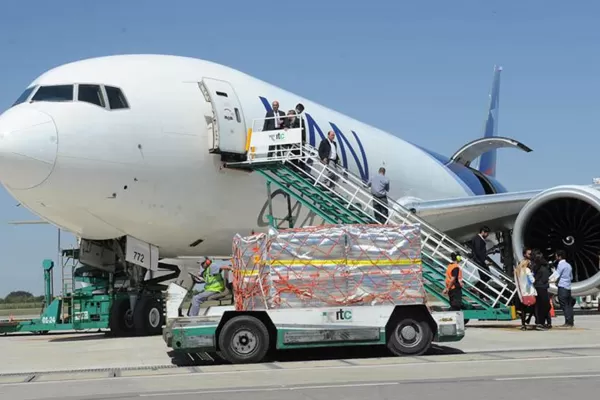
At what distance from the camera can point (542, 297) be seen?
45.7ft

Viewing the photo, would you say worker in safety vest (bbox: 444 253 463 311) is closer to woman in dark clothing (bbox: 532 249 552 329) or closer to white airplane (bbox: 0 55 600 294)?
woman in dark clothing (bbox: 532 249 552 329)

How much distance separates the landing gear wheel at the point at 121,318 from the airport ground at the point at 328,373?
74.3 inches

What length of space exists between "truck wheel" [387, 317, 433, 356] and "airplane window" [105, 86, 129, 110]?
592 centimetres

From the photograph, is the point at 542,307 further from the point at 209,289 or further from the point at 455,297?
the point at 209,289

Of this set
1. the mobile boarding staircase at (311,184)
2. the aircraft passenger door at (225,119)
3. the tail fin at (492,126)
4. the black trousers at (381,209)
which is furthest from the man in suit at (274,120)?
the tail fin at (492,126)

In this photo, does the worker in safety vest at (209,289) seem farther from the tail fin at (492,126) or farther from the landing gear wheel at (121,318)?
the tail fin at (492,126)

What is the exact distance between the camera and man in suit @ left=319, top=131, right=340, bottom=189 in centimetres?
1509

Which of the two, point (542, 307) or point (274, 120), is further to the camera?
point (274, 120)

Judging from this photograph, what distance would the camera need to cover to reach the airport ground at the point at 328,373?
22.9 ft

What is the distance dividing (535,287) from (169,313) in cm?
669

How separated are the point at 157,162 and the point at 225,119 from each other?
4.91 ft

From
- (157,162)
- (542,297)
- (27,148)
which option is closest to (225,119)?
(157,162)

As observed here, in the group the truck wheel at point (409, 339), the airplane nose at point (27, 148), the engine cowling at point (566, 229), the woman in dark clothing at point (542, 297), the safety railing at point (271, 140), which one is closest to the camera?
the truck wheel at point (409, 339)

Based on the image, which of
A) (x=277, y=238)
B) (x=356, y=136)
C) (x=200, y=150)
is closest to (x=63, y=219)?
(x=200, y=150)
